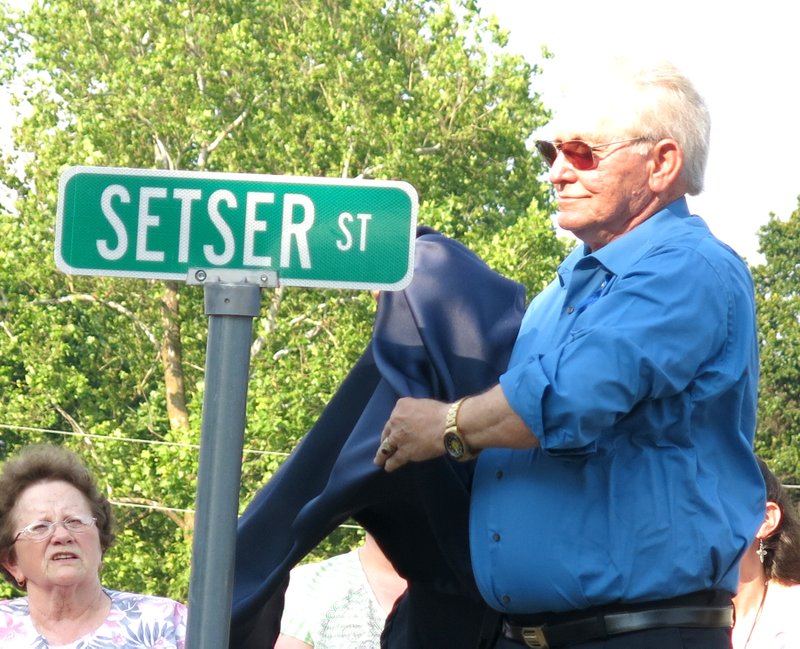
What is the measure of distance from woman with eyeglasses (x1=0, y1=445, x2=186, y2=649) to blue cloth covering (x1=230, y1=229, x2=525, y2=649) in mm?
1438

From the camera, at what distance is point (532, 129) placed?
25.1 meters

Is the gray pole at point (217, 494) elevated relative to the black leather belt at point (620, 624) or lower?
elevated

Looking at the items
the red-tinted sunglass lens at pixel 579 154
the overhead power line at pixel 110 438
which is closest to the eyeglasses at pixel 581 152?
the red-tinted sunglass lens at pixel 579 154

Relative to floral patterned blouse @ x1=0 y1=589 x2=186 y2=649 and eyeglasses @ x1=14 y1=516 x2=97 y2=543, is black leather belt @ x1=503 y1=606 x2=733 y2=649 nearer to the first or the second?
floral patterned blouse @ x1=0 y1=589 x2=186 y2=649

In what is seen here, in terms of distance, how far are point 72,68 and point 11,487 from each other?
20.6m

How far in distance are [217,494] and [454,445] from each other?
47 cm

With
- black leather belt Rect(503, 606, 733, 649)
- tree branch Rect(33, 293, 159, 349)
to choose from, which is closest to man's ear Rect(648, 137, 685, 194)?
black leather belt Rect(503, 606, 733, 649)

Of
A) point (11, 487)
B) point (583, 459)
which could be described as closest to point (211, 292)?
point (583, 459)

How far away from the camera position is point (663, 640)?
8.87 ft

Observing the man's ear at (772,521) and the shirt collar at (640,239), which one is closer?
the shirt collar at (640,239)

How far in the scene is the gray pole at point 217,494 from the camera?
8.25 feet

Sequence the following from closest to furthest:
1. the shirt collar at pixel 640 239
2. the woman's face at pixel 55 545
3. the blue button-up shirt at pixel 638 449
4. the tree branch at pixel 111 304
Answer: the blue button-up shirt at pixel 638 449 → the shirt collar at pixel 640 239 → the woman's face at pixel 55 545 → the tree branch at pixel 111 304

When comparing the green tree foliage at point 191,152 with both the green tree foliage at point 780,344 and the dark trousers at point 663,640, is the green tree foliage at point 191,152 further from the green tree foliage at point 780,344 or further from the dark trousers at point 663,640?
the dark trousers at point 663,640

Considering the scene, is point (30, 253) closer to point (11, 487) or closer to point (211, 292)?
point (11, 487)
